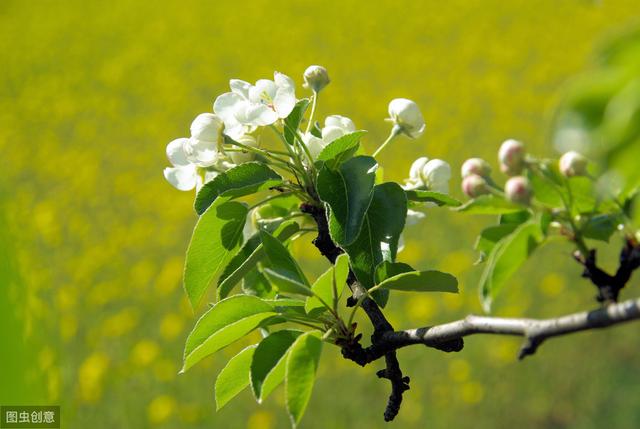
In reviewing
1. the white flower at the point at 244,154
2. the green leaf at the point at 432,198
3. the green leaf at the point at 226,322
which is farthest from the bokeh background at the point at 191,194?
the green leaf at the point at 432,198

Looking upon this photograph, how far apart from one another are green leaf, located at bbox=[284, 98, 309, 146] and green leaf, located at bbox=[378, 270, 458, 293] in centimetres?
19

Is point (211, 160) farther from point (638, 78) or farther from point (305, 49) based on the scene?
point (305, 49)

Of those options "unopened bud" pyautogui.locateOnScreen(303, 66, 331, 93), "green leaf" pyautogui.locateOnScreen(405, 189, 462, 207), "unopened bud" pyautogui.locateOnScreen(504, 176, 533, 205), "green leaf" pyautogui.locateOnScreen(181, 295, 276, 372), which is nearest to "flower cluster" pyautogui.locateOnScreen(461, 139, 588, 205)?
"unopened bud" pyautogui.locateOnScreen(504, 176, 533, 205)

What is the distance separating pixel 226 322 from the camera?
803 mm

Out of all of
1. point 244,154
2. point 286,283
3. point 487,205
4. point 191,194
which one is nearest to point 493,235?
point 487,205

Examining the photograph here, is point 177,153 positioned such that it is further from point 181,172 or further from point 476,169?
point 476,169

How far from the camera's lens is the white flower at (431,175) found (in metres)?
0.93

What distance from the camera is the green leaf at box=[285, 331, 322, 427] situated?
0.72m

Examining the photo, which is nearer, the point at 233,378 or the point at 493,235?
the point at 493,235

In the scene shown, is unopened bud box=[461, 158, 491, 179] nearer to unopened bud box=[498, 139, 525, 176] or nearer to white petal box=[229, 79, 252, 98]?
unopened bud box=[498, 139, 525, 176]

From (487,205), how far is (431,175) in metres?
0.27

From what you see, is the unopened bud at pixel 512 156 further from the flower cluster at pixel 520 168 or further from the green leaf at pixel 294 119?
the green leaf at pixel 294 119

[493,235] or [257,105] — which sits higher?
[257,105]

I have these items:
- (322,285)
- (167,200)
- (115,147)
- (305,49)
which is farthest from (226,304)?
(305,49)
